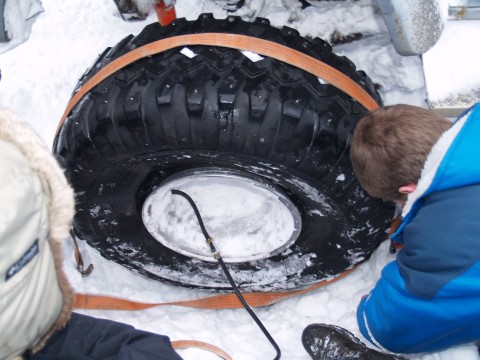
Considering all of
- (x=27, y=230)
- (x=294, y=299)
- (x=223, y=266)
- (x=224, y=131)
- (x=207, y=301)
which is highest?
(x=27, y=230)

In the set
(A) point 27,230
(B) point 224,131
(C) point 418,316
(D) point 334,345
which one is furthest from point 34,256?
(D) point 334,345

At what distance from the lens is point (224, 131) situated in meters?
1.68

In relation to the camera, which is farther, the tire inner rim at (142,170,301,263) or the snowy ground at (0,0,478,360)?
the snowy ground at (0,0,478,360)

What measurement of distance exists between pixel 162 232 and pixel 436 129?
1.15 metres

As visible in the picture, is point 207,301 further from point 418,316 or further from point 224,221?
point 418,316

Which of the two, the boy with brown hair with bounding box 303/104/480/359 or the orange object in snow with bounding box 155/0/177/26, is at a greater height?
the orange object in snow with bounding box 155/0/177/26

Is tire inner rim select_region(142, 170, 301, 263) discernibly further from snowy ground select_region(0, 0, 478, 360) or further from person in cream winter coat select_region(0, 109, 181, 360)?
person in cream winter coat select_region(0, 109, 181, 360)

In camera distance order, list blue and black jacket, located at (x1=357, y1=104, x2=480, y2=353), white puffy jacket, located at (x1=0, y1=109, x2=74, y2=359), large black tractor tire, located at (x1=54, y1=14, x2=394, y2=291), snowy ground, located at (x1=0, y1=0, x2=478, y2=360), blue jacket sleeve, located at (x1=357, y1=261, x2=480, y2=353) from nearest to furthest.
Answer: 1. white puffy jacket, located at (x1=0, y1=109, x2=74, y2=359)
2. blue and black jacket, located at (x1=357, y1=104, x2=480, y2=353)
3. blue jacket sleeve, located at (x1=357, y1=261, x2=480, y2=353)
4. large black tractor tire, located at (x1=54, y1=14, x2=394, y2=291)
5. snowy ground, located at (x1=0, y1=0, x2=478, y2=360)

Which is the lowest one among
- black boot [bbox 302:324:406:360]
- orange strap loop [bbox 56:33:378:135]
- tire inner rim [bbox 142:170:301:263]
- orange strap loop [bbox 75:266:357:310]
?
black boot [bbox 302:324:406:360]

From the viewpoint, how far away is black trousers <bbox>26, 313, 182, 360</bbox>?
4.81ft

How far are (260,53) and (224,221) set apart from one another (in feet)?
2.76

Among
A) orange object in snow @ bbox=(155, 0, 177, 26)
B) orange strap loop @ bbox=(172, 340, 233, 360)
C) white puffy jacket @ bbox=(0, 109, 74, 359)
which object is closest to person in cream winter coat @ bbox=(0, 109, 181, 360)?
white puffy jacket @ bbox=(0, 109, 74, 359)

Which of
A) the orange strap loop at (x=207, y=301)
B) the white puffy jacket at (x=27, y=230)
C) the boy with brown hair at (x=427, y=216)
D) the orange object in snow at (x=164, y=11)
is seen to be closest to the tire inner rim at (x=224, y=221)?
the orange strap loop at (x=207, y=301)

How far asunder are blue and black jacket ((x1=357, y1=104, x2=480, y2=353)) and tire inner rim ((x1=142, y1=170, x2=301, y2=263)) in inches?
21.5
